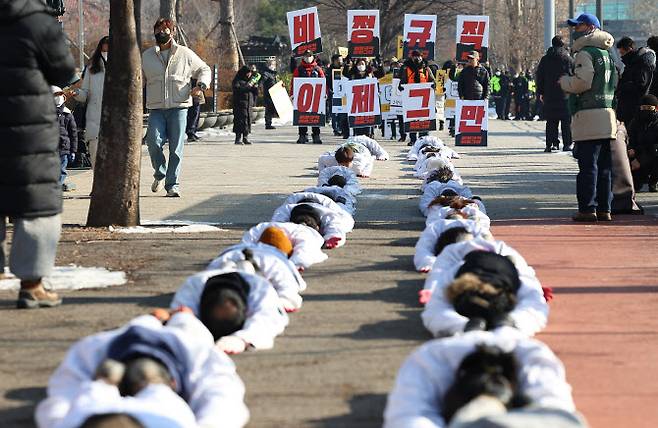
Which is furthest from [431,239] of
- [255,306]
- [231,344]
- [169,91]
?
[169,91]

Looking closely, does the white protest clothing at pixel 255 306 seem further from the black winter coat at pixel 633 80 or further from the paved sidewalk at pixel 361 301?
the black winter coat at pixel 633 80

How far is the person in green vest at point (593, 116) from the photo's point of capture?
13344 millimetres

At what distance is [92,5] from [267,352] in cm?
7889

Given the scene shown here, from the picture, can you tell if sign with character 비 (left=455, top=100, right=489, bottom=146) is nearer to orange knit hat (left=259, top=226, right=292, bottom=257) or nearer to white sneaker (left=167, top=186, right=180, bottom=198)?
white sneaker (left=167, top=186, right=180, bottom=198)

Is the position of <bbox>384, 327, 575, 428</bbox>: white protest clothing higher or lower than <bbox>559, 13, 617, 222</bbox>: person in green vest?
lower

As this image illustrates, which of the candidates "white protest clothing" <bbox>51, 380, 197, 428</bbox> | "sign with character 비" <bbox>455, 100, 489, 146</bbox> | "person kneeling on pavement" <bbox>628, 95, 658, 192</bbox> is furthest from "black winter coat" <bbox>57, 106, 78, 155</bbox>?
"white protest clothing" <bbox>51, 380, 197, 428</bbox>

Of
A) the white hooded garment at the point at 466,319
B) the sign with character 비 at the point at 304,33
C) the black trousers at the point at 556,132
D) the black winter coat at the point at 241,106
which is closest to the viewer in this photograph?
the white hooded garment at the point at 466,319

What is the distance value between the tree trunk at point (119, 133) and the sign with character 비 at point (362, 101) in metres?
14.6

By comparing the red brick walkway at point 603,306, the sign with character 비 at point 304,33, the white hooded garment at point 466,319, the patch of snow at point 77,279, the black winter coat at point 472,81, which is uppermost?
the sign with character 비 at point 304,33

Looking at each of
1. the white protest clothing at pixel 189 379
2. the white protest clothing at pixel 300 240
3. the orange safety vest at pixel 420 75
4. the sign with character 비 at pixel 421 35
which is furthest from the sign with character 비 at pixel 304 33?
the white protest clothing at pixel 189 379

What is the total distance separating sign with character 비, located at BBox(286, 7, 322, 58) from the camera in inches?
1059

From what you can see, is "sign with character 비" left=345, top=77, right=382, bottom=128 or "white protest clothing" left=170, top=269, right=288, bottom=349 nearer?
"white protest clothing" left=170, top=269, right=288, bottom=349

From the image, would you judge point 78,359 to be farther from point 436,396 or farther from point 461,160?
point 461,160

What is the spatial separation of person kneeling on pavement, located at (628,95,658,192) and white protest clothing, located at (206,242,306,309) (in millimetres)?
8022
